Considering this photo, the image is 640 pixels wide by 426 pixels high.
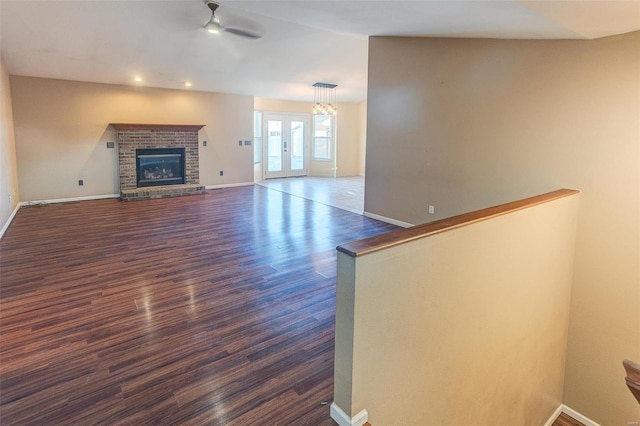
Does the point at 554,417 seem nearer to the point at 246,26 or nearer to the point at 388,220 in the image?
the point at 388,220

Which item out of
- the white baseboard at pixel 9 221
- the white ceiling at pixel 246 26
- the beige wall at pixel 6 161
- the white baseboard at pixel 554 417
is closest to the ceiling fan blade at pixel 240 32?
the white ceiling at pixel 246 26

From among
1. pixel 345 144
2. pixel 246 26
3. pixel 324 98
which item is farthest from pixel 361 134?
pixel 246 26

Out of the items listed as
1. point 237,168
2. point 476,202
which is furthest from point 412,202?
point 237,168

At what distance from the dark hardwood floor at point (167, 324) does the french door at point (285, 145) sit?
595 cm

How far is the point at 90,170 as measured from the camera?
7.75 metres

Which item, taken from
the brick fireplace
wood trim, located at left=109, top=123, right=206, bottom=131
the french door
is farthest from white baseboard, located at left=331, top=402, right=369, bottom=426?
the french door

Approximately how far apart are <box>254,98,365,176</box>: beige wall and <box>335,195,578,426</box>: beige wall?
8.86 metres

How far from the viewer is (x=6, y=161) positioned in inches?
220

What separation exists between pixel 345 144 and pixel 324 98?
1927 millimetres

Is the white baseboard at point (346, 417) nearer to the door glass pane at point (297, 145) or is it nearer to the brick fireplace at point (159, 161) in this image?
the brick fireplace at point (159, 161)

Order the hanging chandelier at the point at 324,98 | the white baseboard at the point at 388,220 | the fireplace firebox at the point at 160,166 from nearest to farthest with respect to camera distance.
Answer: the white baseboard at the point at 388,220, the fireplace firebox at the point at 160,166, the hanging chandelier at the point at 324,98

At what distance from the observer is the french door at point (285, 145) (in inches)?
434

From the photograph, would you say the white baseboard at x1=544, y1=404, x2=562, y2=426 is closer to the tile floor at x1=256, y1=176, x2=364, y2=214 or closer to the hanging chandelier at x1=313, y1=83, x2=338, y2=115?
the tile floor at x1=256, y1=176, x2=364, y2=214

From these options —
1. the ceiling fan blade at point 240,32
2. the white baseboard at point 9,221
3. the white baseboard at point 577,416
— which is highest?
the ceiling fan blade at point 240,32
